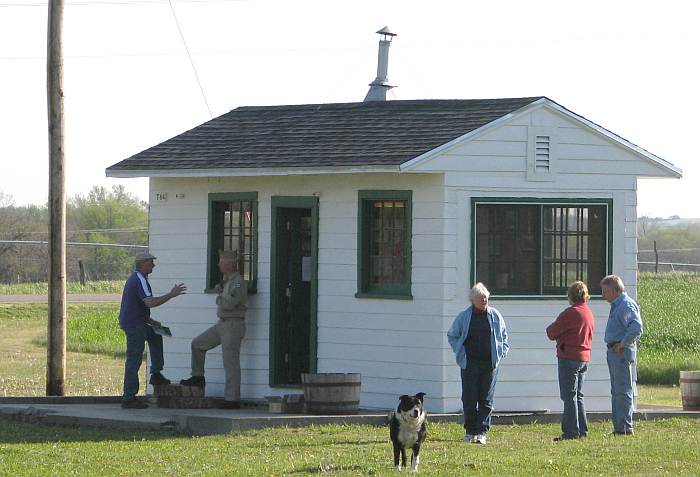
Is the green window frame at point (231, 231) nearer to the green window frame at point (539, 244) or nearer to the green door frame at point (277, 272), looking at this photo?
the green door frame at point (277, 272)

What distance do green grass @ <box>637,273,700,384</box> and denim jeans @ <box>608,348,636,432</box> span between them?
9.61 m

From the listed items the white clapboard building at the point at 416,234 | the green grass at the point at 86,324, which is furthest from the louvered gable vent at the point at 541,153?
the green grass at the point at 86,324

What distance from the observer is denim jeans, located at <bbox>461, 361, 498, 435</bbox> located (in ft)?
51.2

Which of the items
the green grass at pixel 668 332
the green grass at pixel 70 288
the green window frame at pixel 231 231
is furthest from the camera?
the green grass at pixel 70 288

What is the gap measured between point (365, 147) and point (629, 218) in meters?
3.32

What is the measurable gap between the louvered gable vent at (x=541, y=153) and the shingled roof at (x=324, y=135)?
47cm

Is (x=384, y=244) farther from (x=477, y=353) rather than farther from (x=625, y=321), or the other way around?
(x=625, y=321)

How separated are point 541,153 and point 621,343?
10.0ft

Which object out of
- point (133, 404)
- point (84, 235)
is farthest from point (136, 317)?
point (84, 235)

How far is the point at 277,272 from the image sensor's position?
62.4 feet

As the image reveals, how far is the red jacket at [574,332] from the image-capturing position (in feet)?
51.7

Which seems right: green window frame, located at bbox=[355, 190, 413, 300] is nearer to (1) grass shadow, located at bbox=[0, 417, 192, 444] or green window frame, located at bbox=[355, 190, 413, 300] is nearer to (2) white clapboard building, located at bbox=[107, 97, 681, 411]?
(2) white clapboard building, located at bbox=[107, 97, 681, 411]

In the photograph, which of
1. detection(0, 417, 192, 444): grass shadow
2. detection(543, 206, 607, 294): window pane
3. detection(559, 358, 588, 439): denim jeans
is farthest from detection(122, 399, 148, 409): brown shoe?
detection(559, 358, 588, 439): denim jeans

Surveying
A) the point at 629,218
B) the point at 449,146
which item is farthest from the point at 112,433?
the point at 629,218
